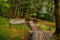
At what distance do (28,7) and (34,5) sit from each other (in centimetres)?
155

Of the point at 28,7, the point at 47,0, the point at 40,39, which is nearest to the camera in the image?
the point at 40,39

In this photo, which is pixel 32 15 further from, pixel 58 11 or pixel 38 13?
pixel 58 11

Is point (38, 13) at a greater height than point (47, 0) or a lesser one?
lesser

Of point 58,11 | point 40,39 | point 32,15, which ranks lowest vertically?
point 32,15

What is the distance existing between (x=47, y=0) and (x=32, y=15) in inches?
132

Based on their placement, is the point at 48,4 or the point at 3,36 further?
the point at 48,4

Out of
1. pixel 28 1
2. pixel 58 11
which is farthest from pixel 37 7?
pixel 58 11

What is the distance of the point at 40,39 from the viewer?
18.9ft

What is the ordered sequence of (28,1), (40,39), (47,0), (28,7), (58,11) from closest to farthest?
(40,39), (58,11), (28,1), (28,7), (47,0)

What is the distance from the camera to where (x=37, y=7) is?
2231cm

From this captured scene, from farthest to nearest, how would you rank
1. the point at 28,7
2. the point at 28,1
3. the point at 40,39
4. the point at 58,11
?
the point at 28,7 < the point at 28,1 < the point at 58,11 < the point at 40,39

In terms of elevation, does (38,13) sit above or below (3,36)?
below

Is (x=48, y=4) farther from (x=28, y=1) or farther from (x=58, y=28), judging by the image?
(x=58, y=28)

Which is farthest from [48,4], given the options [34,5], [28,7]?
[28,7]
